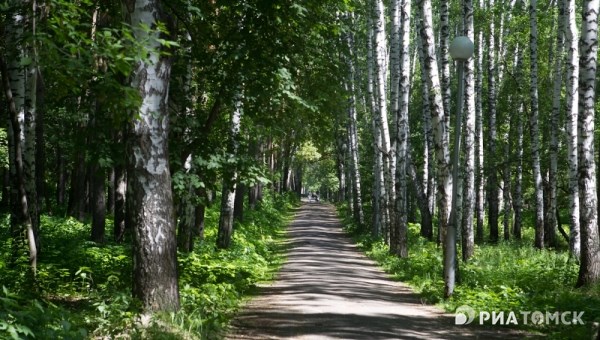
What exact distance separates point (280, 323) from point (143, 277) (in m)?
2.25

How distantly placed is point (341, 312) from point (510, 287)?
3815 mm

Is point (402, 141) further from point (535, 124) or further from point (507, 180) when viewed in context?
point (507, 180)

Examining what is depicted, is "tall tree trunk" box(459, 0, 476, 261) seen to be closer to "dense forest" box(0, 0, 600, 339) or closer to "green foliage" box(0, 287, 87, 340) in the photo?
"dense forest" box(0, 0, 600, 339)

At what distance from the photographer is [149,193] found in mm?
7816

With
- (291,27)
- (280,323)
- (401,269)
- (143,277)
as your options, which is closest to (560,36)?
(401,269)

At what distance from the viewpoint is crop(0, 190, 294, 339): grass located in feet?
19.9

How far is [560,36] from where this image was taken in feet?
60.7

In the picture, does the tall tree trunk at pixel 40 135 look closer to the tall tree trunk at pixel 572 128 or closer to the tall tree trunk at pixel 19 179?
the tall tree trunk at pixel 19 179

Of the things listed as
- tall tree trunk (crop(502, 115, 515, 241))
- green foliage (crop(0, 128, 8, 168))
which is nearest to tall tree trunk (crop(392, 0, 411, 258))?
tall tree trunk (crop(502, 115, 515, 241))

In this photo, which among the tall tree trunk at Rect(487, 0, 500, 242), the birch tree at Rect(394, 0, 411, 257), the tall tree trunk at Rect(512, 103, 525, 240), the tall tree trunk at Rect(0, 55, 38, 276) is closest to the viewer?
the tall tree trunk at Rect(0, 55, 38, 276)

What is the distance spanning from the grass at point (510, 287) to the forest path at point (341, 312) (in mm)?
432

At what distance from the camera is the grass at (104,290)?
6.07 m

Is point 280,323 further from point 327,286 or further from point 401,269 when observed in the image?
point 401,269

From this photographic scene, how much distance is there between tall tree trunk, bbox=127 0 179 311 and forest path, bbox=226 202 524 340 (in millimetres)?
1252
